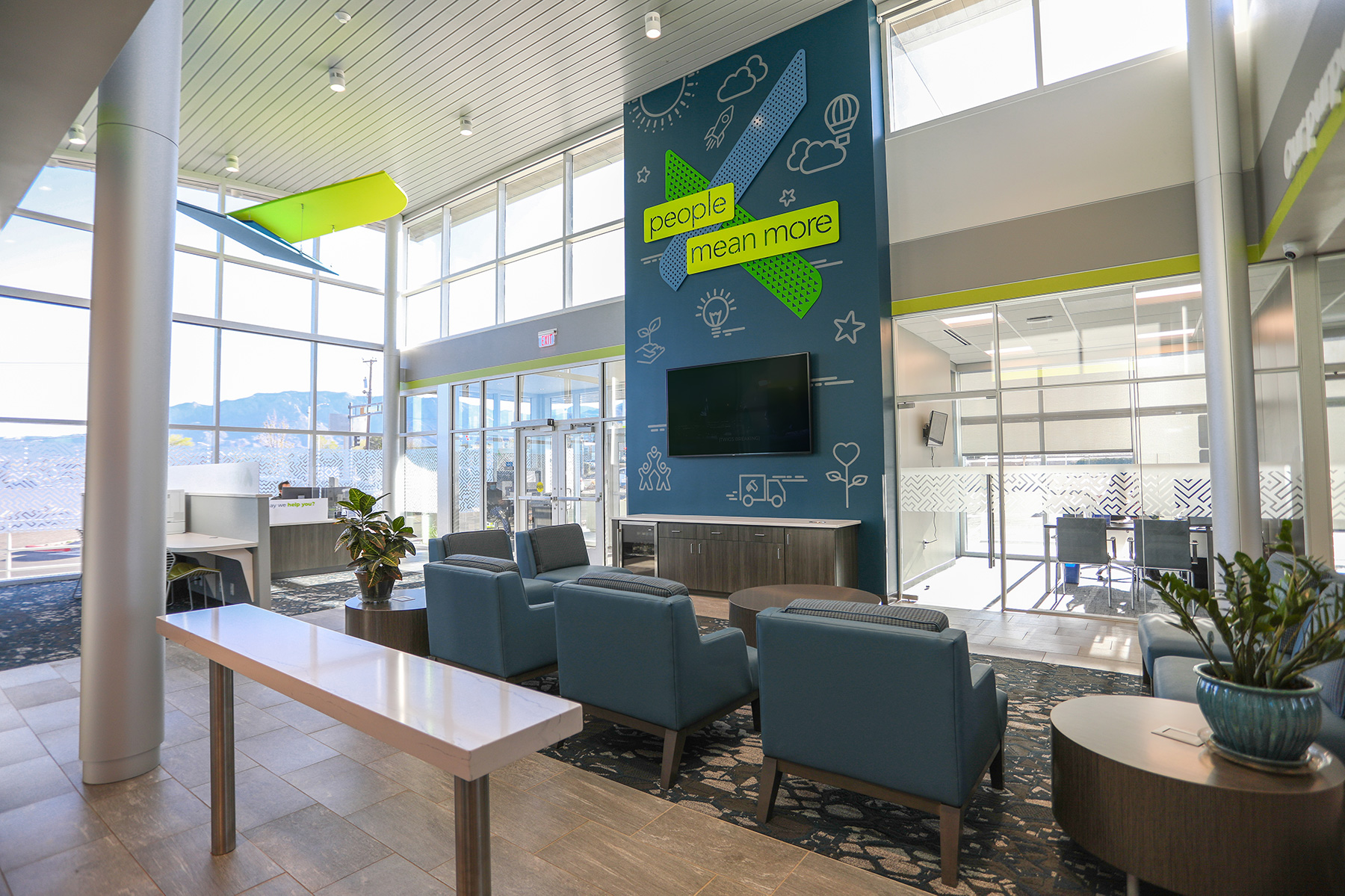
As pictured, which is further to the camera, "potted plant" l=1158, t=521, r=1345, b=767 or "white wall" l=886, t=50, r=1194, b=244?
"white wall" l=886, t=50, r=1194, b=244

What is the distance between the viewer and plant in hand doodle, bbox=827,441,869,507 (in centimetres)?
633

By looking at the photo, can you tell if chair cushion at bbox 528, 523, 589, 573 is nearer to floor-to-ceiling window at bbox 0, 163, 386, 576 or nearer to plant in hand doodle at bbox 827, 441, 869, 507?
plant in hand doodle at bbox 827, 441, 869, 507

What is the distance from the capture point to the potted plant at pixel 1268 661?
1.81 m

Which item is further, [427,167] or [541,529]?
[427,167]

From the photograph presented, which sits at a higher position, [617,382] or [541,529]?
[617,382]

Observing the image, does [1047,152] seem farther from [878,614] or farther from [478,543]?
[478,543]

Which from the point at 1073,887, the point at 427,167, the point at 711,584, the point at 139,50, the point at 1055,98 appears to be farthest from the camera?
the point at 427,167

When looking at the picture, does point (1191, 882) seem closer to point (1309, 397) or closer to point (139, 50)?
point (1309, 397)

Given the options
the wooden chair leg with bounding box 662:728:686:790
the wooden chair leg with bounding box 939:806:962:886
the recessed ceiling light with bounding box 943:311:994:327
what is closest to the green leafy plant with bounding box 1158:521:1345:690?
the wooden chair leg with bounding box 939:806:962:886

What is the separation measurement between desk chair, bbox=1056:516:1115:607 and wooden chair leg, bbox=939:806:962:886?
4.25 metres

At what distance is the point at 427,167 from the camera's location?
32.0 feet

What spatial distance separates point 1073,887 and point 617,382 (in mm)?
7099

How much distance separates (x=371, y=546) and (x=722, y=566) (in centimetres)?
335

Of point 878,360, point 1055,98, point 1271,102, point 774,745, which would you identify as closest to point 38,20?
point 774,745
